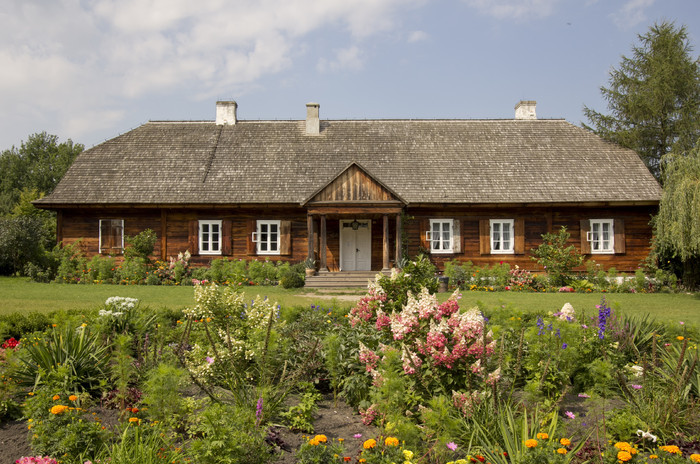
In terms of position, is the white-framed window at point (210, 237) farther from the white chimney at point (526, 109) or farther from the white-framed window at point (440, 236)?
the white chimney at point (526, 109)

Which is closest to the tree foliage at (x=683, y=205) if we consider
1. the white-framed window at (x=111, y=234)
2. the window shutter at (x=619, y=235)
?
the window shutter at (x=619, y=235)

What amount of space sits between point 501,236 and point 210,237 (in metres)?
11.4

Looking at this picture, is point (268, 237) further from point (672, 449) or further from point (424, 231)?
point (672, 449)

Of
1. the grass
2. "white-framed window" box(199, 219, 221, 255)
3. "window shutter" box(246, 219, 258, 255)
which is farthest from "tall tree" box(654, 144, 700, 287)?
"white-framed window" box(199, 219, 221, 255)

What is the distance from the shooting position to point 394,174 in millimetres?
21453

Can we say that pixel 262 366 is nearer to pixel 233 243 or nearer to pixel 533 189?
pixel 233 243

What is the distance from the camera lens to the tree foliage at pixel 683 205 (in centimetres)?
1559

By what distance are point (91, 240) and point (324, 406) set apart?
18180mm

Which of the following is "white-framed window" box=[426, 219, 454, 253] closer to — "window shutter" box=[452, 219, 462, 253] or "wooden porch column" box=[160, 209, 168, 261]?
"window shutter" box=[452, 219, 462, 253]

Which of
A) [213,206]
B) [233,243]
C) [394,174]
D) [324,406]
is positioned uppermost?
[394,174]

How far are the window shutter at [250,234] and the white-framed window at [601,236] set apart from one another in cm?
1298

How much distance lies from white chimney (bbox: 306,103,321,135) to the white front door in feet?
17.6

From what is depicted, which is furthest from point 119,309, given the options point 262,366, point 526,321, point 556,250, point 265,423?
point 556,250

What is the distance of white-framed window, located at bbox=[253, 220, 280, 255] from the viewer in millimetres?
20453
